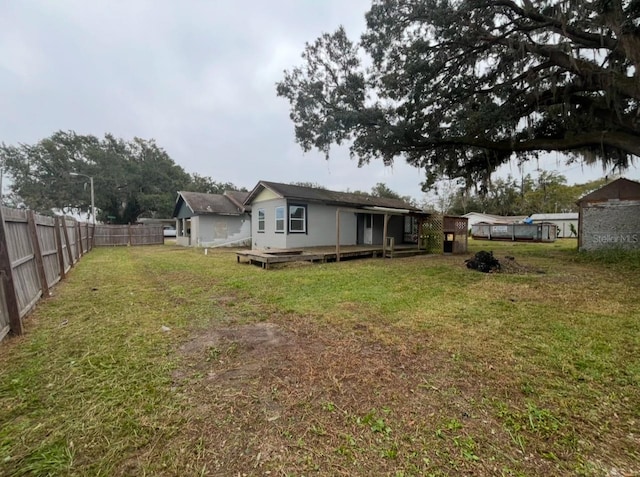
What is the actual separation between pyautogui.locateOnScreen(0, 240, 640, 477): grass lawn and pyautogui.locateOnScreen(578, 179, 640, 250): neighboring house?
877cm

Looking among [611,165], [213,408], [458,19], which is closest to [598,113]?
[611,165]

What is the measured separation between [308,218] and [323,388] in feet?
33.6

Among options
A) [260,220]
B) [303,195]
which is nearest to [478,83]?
[303,195]

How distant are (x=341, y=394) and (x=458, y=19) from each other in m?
9.37

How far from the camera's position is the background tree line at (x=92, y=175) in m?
28.3

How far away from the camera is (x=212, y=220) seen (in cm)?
1742

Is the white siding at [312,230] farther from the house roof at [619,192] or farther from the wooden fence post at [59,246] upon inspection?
the house roof at [619,192]

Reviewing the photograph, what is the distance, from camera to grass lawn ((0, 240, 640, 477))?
1.65m

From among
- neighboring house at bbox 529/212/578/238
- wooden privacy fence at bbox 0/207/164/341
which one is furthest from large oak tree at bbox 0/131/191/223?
neighboring house at bbox 529/212/578/238

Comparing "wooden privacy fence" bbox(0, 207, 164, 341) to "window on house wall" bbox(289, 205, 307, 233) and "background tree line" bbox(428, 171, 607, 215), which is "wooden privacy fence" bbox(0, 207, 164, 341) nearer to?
"window on house wall" bbox(289, 205, 307, 233)

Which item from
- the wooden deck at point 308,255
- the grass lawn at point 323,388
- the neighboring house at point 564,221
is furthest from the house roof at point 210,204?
the neighboring house at point 564,221

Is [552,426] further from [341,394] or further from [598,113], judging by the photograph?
[598,113]

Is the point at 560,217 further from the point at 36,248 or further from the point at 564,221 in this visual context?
the point at 36,248

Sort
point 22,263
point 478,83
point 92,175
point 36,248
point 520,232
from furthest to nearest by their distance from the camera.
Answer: point 92,175 < point 520,232 < point 478,83 < point 36,248 < point 22,263
